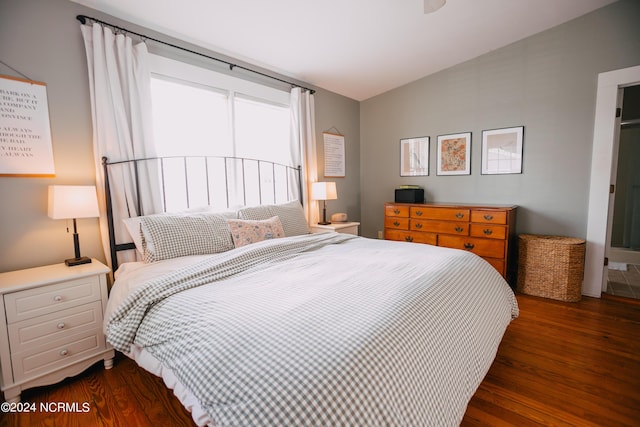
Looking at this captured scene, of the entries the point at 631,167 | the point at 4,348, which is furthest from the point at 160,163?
the point at 631,167

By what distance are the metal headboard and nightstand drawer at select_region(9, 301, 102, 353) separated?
40 centimetres

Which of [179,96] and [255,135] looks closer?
[179,96]

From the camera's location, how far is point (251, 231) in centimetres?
225

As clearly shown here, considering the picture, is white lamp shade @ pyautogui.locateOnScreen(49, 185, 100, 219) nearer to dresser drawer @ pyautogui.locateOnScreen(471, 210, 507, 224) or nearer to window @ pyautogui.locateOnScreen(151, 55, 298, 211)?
window @ pyautogui.locateOnScreen(151, 55, 298, 211)

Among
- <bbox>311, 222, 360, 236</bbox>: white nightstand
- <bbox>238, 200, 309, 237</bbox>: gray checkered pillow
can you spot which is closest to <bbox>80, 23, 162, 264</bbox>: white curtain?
<bbox>238, 200, 309, 237</bbox>: gray checkered pillow

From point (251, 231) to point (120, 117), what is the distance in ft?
4.06

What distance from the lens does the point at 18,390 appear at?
1.55m

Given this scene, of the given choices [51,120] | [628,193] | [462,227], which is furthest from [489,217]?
[51,120]

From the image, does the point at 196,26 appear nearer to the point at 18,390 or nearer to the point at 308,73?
the point at 308,73

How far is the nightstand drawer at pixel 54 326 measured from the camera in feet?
5.06

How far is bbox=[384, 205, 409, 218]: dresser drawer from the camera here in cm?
358

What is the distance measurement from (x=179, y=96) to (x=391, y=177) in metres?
2.84

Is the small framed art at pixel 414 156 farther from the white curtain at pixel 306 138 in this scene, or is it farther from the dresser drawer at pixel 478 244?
the white curtain at pixel 306 138

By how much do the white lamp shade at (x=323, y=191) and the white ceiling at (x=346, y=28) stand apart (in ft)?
4.21
